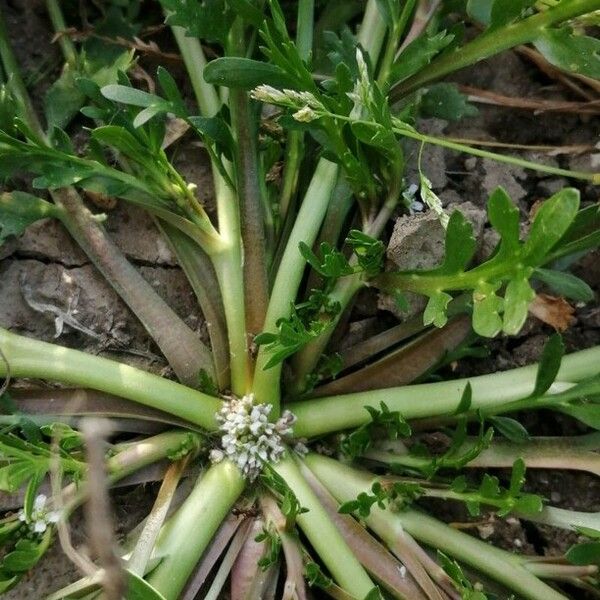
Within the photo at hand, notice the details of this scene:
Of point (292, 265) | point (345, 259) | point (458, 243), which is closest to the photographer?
point (458, 243)

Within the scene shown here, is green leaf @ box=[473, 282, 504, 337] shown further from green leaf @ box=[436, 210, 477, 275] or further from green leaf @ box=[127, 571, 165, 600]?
green leaf @ box=[127, 571, 165, 600]

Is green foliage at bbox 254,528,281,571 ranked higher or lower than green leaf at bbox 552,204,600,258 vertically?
lower

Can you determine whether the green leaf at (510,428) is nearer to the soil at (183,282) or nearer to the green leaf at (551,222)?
the soil at (183,282)

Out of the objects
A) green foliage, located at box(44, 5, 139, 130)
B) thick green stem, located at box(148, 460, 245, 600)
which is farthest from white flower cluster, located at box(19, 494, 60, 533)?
green foliage, located at box(44, 5, 139, 130)

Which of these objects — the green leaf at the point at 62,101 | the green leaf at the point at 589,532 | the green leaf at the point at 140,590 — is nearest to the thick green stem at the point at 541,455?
the green leaf at the point at 589,532

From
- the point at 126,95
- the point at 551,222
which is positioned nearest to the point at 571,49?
the point at 551,222

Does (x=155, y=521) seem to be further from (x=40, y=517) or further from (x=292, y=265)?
(x=292, y=265)

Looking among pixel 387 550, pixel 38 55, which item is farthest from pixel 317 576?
pixel 38 55

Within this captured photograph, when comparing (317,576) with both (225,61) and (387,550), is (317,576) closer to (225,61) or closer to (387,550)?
(387,550)
